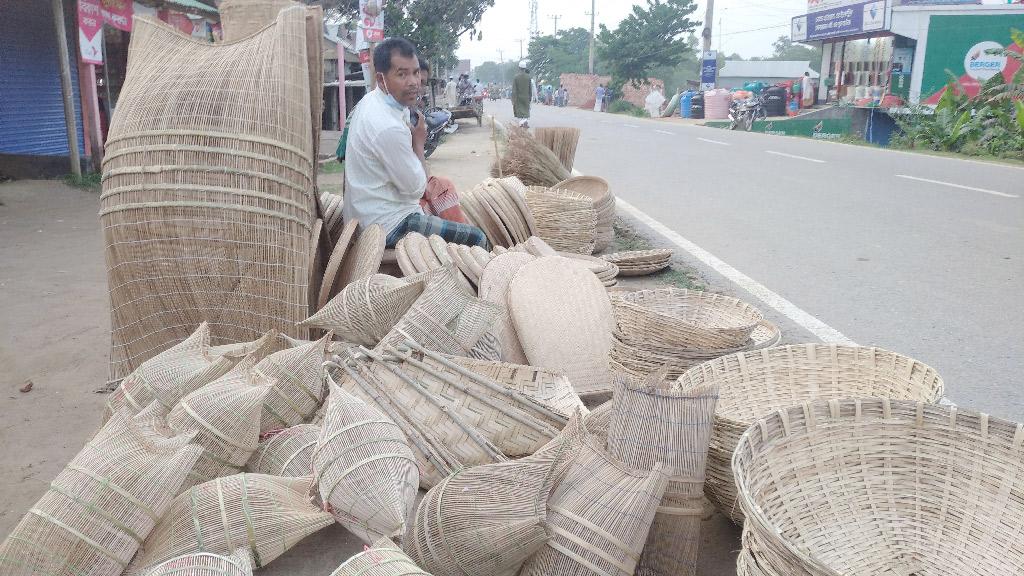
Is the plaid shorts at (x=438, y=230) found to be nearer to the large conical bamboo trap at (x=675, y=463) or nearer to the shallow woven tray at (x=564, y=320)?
the shallow woven tray at (x=564, y=320)

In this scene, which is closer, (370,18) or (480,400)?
(480,400)

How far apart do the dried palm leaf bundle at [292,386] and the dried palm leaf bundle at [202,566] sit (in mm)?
895

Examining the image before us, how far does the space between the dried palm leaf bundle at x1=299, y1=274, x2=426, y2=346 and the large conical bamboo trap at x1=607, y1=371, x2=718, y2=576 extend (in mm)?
1154

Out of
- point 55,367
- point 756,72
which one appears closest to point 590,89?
point 756,72

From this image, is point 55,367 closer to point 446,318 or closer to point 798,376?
point 446,318

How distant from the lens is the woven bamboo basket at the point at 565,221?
524 centimetres

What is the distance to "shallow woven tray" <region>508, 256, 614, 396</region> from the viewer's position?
10.4 feet

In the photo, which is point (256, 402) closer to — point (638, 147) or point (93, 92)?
point (93, 92)

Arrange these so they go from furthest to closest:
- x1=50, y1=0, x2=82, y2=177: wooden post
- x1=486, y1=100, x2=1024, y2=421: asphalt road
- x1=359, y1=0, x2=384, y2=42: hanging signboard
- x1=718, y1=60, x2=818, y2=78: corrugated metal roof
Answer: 1. x1=718, y1=60, x2=818, y2=78: corrugated metal roof
2. x1=359, y1=0, x2=384, y2=42: hanging signboard
3. x1=50, y1=0, x2=82, y2=177: wooden post
4. x1=486, y1=100, x2=1024, y2=421: asphalt road

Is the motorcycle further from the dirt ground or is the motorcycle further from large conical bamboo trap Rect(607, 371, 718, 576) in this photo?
large conical bamboo trap Rect(607, 371, 718, 576)

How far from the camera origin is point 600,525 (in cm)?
187

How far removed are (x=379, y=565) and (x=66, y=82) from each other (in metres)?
10.3

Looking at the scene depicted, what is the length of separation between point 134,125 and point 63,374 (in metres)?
1.24

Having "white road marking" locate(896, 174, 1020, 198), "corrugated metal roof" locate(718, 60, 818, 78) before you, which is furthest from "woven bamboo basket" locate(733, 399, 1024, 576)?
"corrugated metal roof" locate(718, 60, 818, 78)
